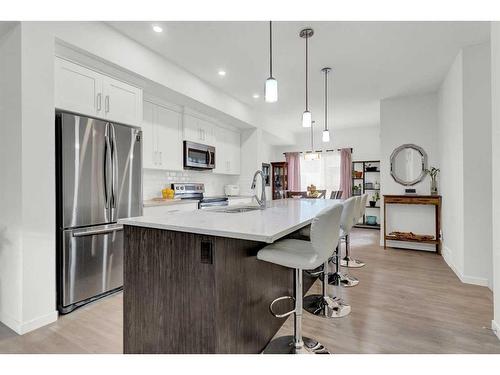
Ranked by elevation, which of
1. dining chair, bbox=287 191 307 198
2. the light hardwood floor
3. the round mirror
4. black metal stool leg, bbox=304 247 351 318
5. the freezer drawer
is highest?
the round mirror

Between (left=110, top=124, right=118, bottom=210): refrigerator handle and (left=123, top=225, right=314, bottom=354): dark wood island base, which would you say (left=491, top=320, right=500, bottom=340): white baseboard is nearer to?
(left=123, top=225, right=314, bottom=354): dark wood island base

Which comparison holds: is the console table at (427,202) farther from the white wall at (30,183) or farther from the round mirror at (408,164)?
the white wall at (30,183)

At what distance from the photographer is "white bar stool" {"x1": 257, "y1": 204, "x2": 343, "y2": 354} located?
1.57m

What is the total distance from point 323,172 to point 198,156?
4.50 meters

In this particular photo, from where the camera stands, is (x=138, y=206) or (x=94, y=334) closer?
(x=94, y=334)

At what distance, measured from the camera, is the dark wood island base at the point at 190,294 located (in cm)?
147

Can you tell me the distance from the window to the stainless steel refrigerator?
6.02 m

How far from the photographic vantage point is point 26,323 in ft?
6.93

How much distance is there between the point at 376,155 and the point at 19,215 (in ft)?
24.4

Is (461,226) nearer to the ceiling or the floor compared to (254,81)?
nearer to the floor

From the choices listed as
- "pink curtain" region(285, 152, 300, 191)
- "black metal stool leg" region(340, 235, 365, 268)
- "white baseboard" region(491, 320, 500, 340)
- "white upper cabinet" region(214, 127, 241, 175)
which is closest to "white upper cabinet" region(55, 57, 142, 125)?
"white upper cabinet" region(214, 127, 241, 175)

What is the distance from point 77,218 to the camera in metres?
2.50
